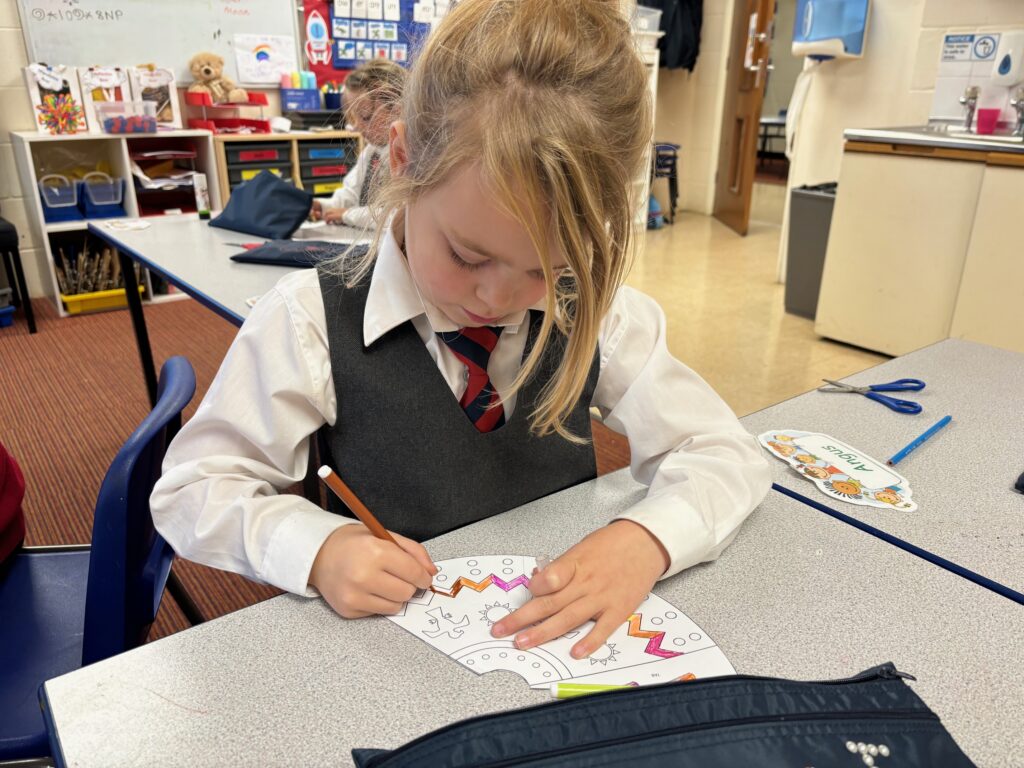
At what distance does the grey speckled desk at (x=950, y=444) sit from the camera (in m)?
0.72

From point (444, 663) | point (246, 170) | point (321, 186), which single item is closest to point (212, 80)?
point (246, 170)

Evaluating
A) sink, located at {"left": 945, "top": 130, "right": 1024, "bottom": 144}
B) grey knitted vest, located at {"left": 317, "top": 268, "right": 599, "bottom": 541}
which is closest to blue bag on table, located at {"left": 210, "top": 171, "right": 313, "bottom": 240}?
grey knitted vest, located at {"left": 317, "top": 268, "right": 599, "bottom": 541}

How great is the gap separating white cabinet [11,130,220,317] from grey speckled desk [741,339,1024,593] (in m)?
3.26

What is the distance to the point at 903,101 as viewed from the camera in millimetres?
3266

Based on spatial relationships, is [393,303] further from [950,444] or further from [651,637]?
[950,444]

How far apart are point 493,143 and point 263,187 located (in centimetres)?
169

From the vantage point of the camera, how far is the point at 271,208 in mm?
2107

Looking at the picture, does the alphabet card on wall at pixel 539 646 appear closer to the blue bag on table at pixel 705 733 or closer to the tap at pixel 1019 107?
the blue bag on table at pixel 705 733

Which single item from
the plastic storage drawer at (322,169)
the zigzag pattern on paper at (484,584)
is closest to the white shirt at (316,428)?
the zigzag pattern on paper at (484,584)

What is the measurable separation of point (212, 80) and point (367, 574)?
12.1 ft

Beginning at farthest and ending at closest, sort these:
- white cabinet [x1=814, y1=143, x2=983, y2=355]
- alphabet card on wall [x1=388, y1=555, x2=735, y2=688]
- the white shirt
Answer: white cabinet [x1=814, y1=143, x2=983, y2=355], the white shirt, alphabet card on wall [x1=388, y1=555, x2=735, y2=688]

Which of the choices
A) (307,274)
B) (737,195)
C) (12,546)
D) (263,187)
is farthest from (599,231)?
(737,195)

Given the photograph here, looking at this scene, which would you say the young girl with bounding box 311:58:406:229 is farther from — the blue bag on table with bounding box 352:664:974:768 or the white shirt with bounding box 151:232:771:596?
the blue bag on table with bounding box 352:664:974:768

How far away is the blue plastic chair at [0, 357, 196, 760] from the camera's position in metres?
0.74
